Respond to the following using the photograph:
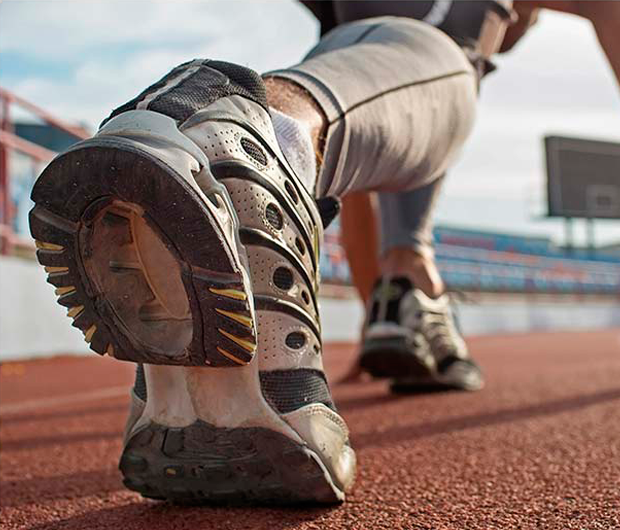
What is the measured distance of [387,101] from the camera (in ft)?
3.20

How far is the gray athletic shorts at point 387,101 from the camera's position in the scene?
0.92m

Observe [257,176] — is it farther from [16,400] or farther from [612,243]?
[612,243]

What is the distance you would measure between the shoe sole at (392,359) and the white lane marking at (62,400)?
85cm

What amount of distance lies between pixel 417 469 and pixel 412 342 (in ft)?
2.63

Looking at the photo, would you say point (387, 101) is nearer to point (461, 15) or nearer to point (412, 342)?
point (461, 15)

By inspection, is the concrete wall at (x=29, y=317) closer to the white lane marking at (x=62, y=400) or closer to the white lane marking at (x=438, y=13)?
the white lane marking at (x=62, y=400)

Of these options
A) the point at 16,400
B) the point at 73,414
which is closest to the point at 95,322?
the point at 73,414

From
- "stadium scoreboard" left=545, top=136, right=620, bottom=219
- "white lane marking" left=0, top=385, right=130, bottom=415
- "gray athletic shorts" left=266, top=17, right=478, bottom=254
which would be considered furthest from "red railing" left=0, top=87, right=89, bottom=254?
"stadium scoreboard" left=545, top=136, right=620, bottom=219

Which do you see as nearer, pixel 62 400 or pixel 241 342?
pixel 241 342

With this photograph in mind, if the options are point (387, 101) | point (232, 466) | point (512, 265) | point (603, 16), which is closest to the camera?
point (232, 466)

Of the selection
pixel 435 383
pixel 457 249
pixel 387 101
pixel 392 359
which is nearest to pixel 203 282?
pixel 387 101

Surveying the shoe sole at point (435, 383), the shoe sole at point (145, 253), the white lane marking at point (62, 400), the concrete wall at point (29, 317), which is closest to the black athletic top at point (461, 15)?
the shoe sole at point (435, 383)

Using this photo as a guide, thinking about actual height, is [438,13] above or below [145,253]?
above

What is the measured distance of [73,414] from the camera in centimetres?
190
